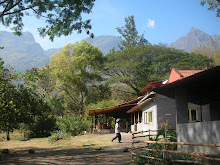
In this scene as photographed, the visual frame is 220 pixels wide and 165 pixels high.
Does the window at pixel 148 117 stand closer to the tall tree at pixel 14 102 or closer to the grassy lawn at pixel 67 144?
the grassy lawn at pixel 67 144

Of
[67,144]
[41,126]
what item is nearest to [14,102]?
[67,144]

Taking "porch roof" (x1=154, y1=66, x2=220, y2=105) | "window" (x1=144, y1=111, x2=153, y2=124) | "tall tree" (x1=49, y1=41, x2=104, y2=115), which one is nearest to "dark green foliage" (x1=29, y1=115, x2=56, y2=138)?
"tall tree" (x1=49, y1=41, x2=104, y2=115)

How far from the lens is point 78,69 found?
41500mm

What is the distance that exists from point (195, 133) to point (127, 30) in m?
50.0

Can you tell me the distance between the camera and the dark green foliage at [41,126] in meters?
30.1

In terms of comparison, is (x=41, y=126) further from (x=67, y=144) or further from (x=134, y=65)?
(x=134, y=65)

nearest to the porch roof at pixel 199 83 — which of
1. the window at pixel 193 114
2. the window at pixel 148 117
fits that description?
the window at pixel 193 114

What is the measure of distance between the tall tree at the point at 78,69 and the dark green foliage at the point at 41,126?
10233 millimetres

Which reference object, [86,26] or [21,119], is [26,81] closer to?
[21,119]

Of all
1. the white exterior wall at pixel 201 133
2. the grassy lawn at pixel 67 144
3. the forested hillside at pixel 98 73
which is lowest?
the grassy lawn at pixel 67 144

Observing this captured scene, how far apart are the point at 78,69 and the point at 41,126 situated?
1380 centimetres

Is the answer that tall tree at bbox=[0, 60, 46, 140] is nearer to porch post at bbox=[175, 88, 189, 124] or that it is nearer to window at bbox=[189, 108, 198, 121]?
porch post at bbox=[175, 88, 189, 124]

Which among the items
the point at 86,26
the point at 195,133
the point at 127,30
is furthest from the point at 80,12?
the point at 127,30

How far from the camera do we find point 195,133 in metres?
8.29
